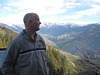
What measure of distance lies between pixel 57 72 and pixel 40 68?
2096 inches

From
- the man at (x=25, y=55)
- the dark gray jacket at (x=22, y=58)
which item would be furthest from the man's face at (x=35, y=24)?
the dark gray jacket at (x=22, y=58)

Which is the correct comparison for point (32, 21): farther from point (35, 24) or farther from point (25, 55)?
point (25, 55)

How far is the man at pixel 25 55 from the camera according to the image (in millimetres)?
3617

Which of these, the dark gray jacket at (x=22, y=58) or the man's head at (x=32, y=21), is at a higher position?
the man's head at (x=32, y=21)

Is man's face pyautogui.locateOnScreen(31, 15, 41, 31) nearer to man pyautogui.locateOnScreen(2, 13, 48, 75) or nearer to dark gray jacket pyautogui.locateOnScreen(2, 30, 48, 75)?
man pyautogui.locateOnScreen(2, 13, 48, 75)

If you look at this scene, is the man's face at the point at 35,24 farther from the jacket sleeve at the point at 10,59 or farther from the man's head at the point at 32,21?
the jacket sleeve at the point at 10,59

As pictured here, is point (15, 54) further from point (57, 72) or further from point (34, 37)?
point (57, 72)

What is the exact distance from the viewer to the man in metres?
3.62

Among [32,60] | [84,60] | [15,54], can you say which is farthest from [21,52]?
[84,60]

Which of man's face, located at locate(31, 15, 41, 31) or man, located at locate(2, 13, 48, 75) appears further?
man's face, located at locate(31, 15, 41, 31)

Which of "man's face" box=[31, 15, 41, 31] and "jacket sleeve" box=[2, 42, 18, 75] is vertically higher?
"man's face" box=[31, 15, 41, 31]

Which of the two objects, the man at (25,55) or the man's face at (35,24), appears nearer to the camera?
the man at (25,55)

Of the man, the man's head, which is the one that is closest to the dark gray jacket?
the man

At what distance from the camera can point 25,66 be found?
144 inches
